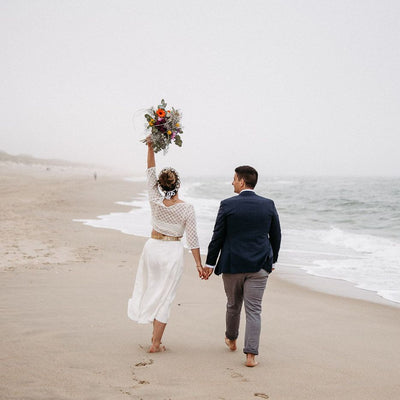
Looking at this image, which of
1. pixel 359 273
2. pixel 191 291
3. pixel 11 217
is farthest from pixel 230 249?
pixel 11 217

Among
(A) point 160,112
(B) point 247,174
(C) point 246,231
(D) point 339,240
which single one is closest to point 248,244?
(C) point 246,231

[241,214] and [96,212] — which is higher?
[241,214]

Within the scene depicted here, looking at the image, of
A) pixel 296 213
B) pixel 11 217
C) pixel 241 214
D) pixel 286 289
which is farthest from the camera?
pixel 296 213

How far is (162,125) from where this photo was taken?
14.4ft

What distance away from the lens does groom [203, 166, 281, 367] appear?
4066 millimetres

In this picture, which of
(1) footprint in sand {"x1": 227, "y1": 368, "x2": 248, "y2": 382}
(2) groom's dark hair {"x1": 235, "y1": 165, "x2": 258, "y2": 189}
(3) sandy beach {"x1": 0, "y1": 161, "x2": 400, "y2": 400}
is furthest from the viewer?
(2) groom's dark hair {"x1": 235, "y1": 165, "x2": 258, "y2": 189}

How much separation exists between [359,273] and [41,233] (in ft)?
26.6

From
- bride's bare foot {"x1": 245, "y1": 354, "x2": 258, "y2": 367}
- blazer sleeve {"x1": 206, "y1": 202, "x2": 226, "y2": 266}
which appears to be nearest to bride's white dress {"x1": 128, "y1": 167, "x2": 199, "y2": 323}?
blazer sleeve {"x1": 206, "y1": 202, "x2": 226, "y2": 266}

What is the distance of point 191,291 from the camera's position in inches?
270

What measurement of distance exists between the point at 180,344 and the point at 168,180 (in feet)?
5.83

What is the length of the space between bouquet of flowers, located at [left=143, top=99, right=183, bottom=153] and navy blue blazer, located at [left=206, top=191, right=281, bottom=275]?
0.93 meters

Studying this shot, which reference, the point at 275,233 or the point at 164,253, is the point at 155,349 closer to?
the point at 164,253

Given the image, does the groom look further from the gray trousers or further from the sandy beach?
the sandy beach

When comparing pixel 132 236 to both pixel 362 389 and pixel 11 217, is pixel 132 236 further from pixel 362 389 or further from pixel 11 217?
pixel 362 389
